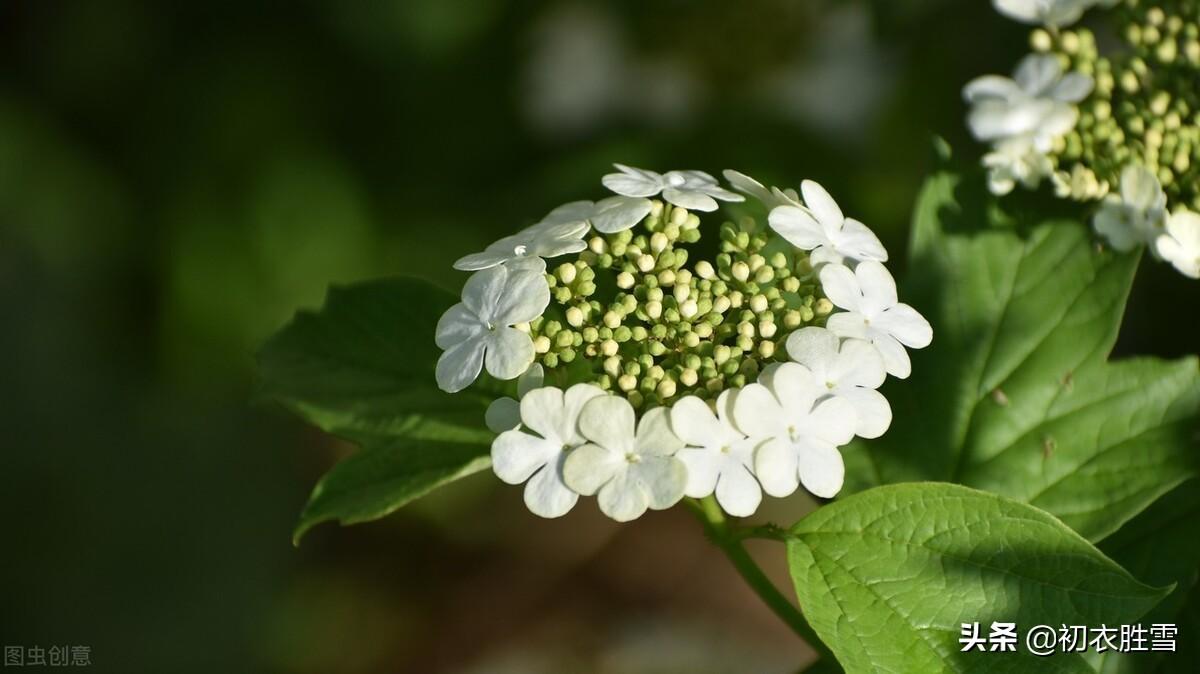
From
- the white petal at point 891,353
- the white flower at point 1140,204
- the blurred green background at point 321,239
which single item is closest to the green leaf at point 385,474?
the white petal at point 891,353

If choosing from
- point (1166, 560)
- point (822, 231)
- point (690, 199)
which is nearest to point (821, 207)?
point (822, 231)

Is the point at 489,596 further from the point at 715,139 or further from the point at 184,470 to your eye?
the point at 715,139

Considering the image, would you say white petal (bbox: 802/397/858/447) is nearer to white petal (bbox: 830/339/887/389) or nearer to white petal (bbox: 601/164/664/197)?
white petal (bbox: 830/339/887/389)

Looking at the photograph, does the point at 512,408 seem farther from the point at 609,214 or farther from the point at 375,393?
the point at 375,393

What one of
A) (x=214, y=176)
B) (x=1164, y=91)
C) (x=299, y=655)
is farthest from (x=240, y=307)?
(x=1164, y=91)

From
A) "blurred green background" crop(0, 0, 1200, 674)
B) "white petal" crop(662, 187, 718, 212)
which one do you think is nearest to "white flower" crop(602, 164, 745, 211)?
"white petal" crop(662, 187, 718, 212)

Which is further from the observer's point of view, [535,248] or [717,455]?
[535,248]

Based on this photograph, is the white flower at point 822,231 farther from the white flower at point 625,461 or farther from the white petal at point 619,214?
the white flower at point 625,461
